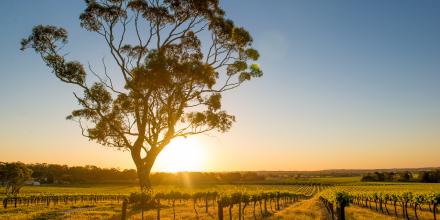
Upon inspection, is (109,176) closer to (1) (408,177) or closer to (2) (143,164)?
(1) (408,177)

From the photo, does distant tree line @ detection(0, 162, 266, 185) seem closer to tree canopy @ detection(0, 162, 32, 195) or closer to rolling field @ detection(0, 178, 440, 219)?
tree canopy @ detection(0, 162, 32, 195)

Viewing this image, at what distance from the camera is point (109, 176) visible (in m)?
137

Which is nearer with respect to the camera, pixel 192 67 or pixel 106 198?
pixel 192 67

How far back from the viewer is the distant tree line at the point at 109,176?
13062 cm

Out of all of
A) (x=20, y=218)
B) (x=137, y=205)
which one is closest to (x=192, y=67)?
(x=137, y=205)

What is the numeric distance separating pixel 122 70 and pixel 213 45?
8.57m

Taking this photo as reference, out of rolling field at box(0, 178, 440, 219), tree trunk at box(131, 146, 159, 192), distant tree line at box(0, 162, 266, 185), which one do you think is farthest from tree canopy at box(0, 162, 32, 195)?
tree trunk at box(131, 146, 159, 192)

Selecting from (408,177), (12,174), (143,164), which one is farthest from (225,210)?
(408,177)

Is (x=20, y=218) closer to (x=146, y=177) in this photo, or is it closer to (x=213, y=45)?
(x=146, y=177)

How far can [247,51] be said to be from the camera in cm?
3538

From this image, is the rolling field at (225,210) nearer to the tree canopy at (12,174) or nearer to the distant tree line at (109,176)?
the tree canopy at (12,174)

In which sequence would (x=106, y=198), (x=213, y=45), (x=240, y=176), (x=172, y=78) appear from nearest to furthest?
(x=172, y=78), (x=213, y=45), (x=106, y=198), (x=240, y=176)

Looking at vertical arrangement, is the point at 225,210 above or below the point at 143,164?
below

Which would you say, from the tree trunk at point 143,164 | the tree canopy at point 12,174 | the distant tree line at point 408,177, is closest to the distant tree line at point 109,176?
the distant tree line at point 408,177
